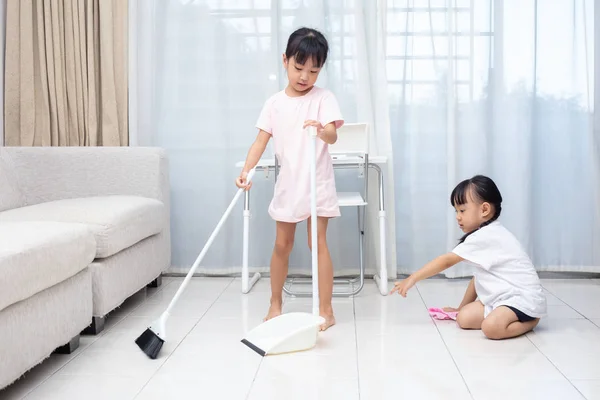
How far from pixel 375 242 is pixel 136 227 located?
1.18 meters

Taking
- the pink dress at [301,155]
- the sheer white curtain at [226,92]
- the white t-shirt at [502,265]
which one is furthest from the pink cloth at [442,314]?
the sheer white curtain at [226,92]

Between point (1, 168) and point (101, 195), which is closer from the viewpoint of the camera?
point (1, 168)

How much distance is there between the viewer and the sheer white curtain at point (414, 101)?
315 centimetres

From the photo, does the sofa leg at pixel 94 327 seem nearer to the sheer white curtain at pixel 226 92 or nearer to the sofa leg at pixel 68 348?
the sofa leg at pixel 68 348

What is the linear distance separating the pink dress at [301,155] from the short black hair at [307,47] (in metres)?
0.15

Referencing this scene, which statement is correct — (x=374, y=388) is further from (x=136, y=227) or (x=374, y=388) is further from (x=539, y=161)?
(x=539, y=161)

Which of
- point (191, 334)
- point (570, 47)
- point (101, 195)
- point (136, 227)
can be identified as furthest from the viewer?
point (570, 47)

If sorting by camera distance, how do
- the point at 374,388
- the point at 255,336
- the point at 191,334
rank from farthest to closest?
the point at 191,334 → the point at 255,336 → the point at 374,388

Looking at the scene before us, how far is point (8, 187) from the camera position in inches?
108

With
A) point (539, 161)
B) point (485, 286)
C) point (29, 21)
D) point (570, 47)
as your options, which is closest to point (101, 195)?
point (29, 21)

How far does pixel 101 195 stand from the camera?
293 cm

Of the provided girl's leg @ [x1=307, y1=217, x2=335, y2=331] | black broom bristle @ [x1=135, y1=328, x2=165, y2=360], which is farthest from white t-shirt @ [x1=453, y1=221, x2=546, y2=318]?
black broom bristle @ [x1=135, y1=328, x2=165, y2=360]

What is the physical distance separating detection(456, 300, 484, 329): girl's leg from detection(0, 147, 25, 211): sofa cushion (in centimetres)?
177

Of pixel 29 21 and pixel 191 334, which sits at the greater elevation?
pixel 29 21
